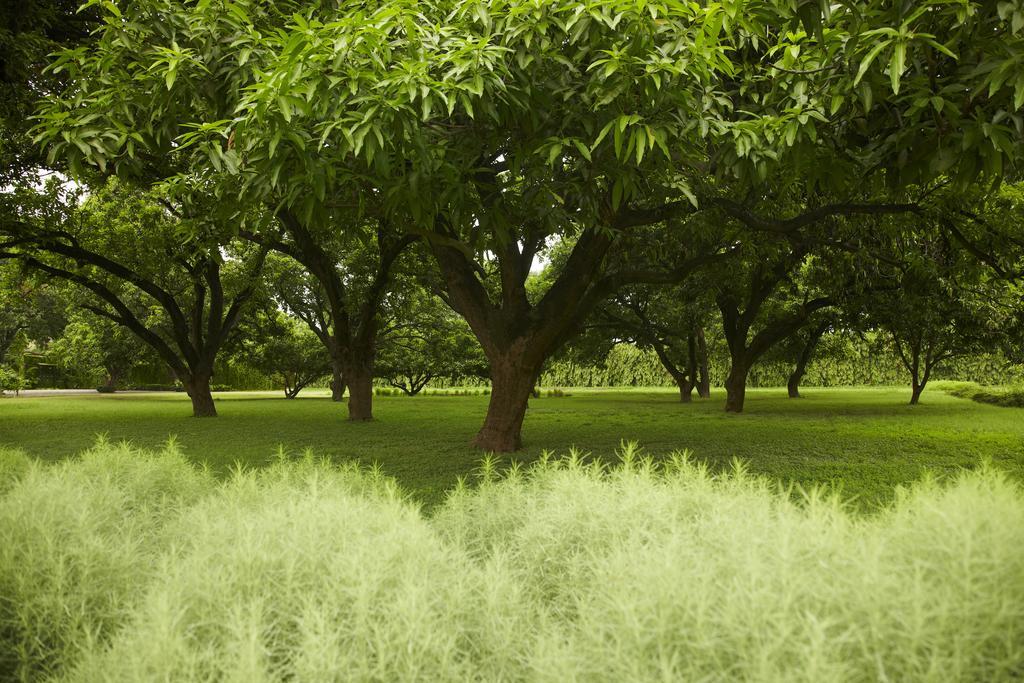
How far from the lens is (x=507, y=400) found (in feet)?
32.3

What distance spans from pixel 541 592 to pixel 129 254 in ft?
63.5

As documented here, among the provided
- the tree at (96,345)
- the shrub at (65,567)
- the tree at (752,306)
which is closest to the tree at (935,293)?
the tree at (752,306)

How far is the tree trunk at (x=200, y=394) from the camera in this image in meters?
19.1

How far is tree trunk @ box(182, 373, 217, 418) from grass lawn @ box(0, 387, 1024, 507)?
114 centimetres

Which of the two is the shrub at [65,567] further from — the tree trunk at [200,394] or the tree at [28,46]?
the tree trunk at [200,394]

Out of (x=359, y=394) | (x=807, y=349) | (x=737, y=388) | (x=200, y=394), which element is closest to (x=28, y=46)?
(x=359, y=394)

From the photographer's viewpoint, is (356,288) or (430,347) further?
(430,347)

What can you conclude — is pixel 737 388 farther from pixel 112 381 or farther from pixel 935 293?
pixel 112 381

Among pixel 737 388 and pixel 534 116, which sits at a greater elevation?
pixel 534 116

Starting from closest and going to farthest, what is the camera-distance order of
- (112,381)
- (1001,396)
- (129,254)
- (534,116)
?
1. (534,116)
2. (129,254)
3. (1001,396)
4. (112,381)

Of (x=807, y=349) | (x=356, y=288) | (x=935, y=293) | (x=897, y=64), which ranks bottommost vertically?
(x=807, y=349)

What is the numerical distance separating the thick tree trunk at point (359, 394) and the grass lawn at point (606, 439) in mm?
595

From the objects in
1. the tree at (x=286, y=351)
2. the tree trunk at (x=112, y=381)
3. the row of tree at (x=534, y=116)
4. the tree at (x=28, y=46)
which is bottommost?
the tree trunk at (x=112, y=381)

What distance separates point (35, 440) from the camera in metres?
12.0
